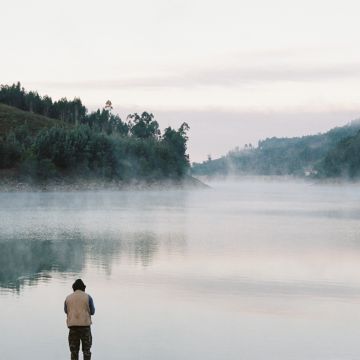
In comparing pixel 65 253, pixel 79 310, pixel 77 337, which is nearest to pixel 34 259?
pixel 65 253

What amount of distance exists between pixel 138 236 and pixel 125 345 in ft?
137

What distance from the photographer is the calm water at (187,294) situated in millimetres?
22453

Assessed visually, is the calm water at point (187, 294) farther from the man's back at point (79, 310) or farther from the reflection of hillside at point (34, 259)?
the man's back at point (79, 310)

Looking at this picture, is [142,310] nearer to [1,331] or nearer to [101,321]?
[101,321]

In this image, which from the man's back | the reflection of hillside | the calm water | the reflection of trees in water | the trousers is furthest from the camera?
the reflection of trees in water

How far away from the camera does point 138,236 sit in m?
64.2

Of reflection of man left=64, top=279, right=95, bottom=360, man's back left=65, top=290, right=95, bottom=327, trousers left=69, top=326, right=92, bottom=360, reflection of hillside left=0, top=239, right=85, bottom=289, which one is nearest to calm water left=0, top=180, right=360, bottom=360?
reflection of hillside left=0, top=239, right=85, bottom=289

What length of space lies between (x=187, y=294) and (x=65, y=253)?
18191 mm

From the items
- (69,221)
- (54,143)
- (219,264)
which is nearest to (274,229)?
(69,221)

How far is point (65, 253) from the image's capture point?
48844 mm

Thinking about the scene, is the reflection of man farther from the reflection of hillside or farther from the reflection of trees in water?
the reflection of hillside

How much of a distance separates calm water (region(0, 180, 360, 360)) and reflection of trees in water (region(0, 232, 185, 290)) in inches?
2.9

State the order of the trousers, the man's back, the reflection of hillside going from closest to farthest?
the man's back
the trousers
the reflection of hillside

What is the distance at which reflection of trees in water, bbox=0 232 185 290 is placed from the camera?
3806 centimetres
